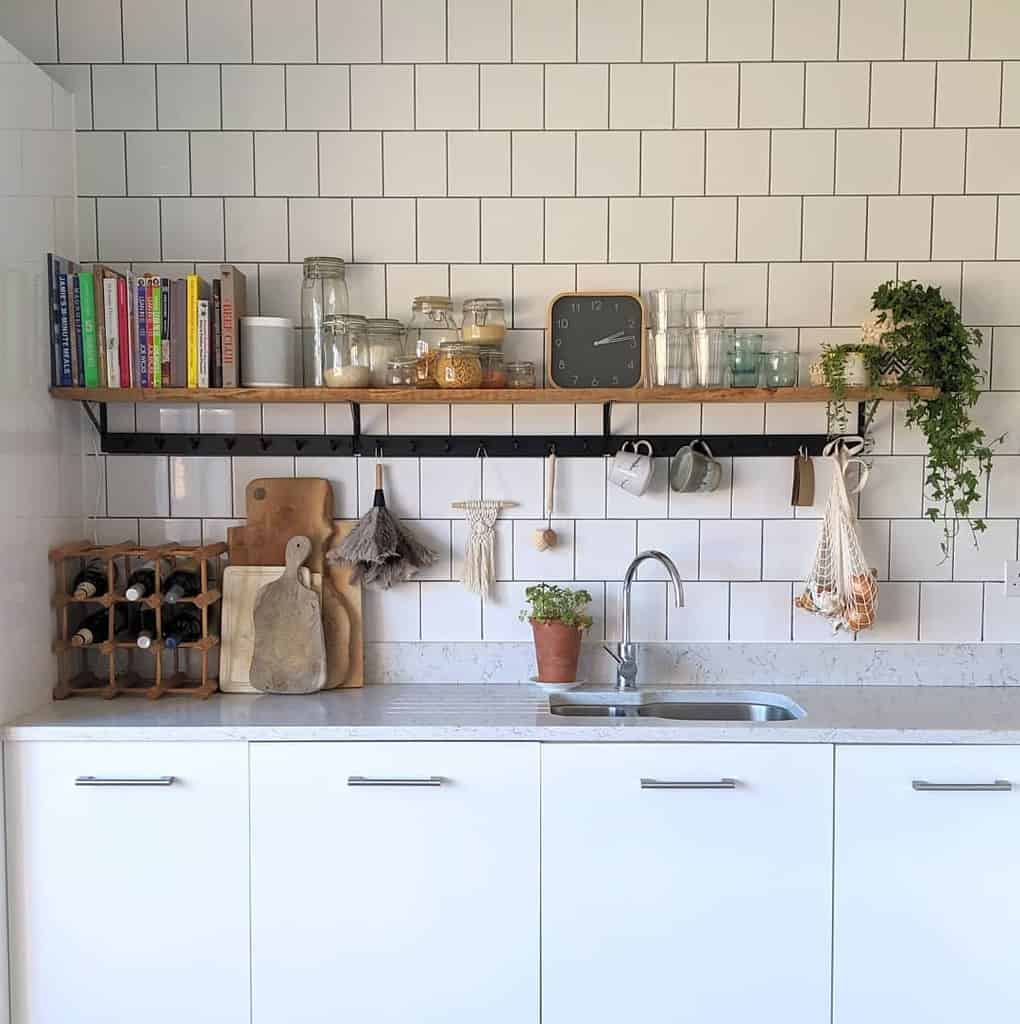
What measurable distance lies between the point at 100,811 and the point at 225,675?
17.6 inches

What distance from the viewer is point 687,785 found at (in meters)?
1.95

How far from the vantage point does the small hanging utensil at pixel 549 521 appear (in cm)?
240

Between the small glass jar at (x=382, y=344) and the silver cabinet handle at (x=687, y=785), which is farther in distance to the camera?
the small glass jar at (x=382, y=344)

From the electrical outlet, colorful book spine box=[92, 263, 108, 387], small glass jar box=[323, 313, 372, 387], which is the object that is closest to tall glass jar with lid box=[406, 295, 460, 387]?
small glass jar box=[323, 313, 372, 387]

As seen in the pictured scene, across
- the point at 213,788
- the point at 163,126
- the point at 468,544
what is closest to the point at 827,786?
the point at 468,544

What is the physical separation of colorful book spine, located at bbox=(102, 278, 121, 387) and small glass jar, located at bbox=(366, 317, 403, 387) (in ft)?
1.91

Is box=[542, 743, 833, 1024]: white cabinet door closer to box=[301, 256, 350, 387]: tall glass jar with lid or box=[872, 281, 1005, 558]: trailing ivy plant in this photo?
box=[872, 281, 1005, 558]: trailing ivy plant

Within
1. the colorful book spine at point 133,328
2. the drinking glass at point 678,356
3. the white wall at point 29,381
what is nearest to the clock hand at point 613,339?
the drinking glass at point 678,356

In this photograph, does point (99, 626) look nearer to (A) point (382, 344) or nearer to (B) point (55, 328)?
(B) point (55, 328)

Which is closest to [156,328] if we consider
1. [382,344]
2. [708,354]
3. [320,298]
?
[320,298]

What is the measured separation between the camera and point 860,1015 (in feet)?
6.52

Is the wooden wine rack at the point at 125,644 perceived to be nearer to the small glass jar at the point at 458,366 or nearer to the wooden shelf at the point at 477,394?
the wooden shelf at the point at 477,394

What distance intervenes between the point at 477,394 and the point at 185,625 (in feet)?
2.96

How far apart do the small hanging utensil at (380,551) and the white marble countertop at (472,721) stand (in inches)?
11.7
